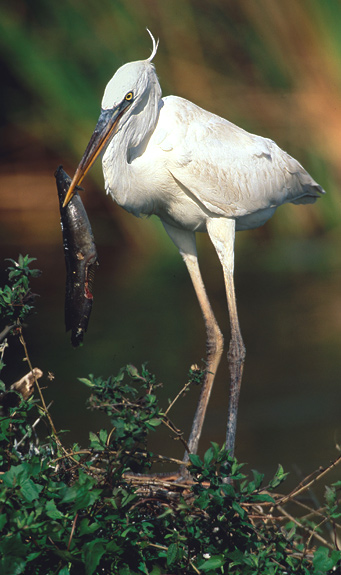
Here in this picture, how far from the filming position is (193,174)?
2.92 metres

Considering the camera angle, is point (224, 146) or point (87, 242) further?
point (224, 146)

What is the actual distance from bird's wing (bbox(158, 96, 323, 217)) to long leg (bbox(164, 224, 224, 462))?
27 centimetres

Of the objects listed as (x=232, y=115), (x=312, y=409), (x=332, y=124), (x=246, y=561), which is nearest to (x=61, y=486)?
(x=246, y=561)

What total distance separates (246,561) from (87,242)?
3.47 feet

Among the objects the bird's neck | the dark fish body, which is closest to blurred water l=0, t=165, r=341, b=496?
the bird's neck

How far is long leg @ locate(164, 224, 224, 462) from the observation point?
10.2 ft

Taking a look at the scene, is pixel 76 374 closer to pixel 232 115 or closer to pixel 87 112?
pixel 87 112

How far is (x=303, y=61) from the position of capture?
22.3ft

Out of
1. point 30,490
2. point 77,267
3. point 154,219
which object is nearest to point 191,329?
point 154,219

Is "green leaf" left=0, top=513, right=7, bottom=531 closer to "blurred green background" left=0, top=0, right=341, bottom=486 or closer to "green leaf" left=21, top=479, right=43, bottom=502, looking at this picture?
"green leaf" left=21, top=479, right=43, bottom=502

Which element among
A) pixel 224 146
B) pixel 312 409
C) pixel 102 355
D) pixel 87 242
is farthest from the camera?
pixel 102 355

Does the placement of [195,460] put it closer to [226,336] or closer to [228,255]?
[228,255]

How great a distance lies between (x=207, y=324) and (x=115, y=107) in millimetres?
1079

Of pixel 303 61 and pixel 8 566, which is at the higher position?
pixel 303 61
